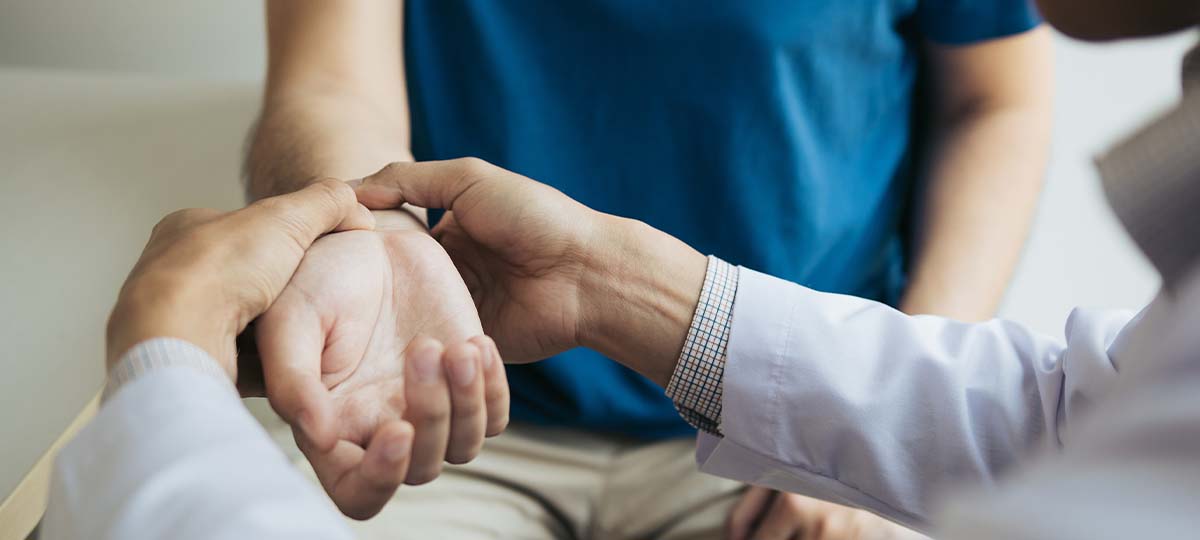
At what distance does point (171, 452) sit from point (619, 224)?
0.38 metres

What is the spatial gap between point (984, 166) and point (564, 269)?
488 millimetres

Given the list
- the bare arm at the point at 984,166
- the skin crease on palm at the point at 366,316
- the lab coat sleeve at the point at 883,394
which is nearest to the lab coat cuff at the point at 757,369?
the lab coat sleeve at the point at 883,394

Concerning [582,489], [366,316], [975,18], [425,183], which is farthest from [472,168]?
[975,18]

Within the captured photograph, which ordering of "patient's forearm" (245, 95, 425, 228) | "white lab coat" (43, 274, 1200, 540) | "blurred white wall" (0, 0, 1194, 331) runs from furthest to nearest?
"blurred white wall" (0, 0, 1194, 331) → "patient's forearm" (245, 95, 425, 228) → "white lab coat" (43, 274, 1200, 540)

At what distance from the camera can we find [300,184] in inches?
29.5

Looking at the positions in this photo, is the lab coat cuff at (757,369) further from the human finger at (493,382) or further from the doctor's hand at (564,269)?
the human finger at (493,382)

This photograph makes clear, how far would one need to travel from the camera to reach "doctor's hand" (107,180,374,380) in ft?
1.50

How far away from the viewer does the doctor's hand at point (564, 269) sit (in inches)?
26.5

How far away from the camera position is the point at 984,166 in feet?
3.12

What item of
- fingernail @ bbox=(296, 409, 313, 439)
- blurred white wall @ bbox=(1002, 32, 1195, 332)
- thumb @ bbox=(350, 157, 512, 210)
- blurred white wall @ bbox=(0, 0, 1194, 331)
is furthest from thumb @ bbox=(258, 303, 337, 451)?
blurred white wall @ bbox=(1002, 32, 1195, 332)

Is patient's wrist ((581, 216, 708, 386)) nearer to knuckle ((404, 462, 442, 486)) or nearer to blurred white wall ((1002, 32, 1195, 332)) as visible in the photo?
knuckle ((404, 462, 442, 486))

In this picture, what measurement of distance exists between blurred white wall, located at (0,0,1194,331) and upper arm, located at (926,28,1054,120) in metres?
0.30

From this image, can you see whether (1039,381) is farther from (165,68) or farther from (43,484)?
(165,68)

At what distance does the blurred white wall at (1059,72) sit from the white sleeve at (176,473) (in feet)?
2.86
